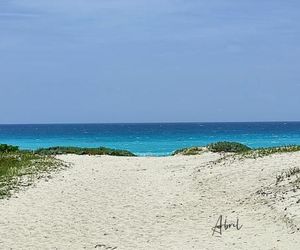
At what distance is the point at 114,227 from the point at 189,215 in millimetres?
2854

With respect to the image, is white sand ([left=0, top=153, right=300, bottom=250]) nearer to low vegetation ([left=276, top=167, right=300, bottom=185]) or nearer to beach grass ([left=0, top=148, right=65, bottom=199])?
low vegetation ([left=276, top=167, right=300, bottom=185])

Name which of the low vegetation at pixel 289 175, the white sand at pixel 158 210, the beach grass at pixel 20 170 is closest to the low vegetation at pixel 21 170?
the beach grass at pixel 20 170

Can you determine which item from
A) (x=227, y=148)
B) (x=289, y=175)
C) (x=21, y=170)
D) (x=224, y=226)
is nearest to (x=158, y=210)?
Result: (x=224, y=226)

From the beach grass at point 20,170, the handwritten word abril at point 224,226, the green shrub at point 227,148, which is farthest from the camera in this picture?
the green shrub at point 227,148

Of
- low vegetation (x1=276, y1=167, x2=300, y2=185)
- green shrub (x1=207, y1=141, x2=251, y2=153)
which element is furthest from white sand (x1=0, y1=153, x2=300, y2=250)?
green shrub (x1=207, y1=141, x2=251, y2=153)

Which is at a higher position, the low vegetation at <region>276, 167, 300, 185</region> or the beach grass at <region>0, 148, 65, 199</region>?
the low vegetation at <region>276, 167, 300, 185</region>

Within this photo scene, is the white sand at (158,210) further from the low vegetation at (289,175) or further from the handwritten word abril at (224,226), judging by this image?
the low vegetation at (289,175)

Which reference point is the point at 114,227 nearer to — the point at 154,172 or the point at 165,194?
the point at 165,194

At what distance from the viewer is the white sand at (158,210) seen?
16547 mm

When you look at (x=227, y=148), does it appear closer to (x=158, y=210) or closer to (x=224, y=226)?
(x=158, y=210)

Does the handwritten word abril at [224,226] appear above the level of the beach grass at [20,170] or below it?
below

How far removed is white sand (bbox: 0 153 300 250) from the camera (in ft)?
54.3

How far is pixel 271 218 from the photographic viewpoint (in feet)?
59.3

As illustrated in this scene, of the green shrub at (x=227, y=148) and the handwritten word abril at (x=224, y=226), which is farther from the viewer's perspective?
the green shrub at (x=227, y=148)
